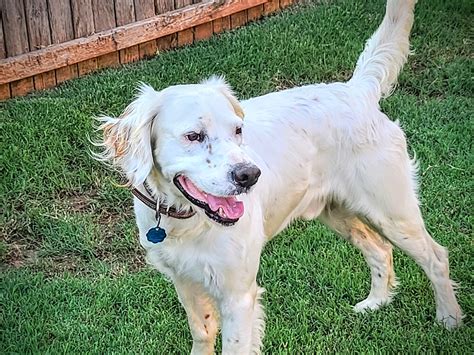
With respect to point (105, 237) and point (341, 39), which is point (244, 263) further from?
point (341, 39)

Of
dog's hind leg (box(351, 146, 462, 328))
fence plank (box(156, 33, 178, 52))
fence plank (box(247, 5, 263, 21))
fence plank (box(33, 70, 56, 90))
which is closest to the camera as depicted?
dog's hind leg (box(351, 146, 462, 328))

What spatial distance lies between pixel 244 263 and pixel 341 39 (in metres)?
4.68

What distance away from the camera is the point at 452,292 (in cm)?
459

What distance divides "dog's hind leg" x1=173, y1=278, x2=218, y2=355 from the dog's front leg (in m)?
0.25

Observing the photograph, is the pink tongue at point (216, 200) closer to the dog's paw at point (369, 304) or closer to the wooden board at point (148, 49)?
the dog's paw at point (369, 304)

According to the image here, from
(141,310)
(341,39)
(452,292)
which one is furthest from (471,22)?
(141,310)

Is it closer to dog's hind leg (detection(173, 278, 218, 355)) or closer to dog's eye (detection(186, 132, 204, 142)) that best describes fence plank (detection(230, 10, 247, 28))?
dog's hind leg (detection(173, 278, 218, 355))

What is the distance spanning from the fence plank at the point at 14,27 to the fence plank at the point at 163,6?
4.21 feet

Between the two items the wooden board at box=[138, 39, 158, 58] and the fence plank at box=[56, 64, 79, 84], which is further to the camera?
the wooden board at box=[138, 39, 158, 58]

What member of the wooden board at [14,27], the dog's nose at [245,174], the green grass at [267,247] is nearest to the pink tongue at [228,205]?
the dog's nose at [245,174]

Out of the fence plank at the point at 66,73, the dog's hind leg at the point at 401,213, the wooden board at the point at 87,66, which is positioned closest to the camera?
the dog's hind leg at the point at 401,213

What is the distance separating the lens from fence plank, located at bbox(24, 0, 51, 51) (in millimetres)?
7223

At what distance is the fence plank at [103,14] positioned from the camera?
759cm

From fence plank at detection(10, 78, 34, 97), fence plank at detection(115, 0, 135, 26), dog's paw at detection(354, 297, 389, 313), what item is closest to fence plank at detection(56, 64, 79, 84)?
fence plank at detection(10, 78, 34, 97)
